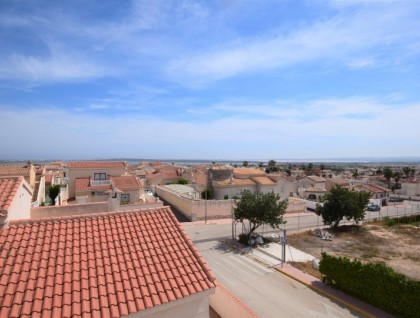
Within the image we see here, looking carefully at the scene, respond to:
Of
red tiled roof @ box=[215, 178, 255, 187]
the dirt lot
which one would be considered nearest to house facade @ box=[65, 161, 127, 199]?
red tiled roof @ box=[215, 178, 255, 187]

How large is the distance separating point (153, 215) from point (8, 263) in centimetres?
389

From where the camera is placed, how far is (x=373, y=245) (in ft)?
87.6

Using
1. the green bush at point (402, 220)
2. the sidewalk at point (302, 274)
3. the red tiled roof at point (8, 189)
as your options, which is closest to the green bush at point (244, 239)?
the sidewalk at point (302, 274)

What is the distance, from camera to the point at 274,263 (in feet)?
69.8

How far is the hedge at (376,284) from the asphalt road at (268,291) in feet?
4.74

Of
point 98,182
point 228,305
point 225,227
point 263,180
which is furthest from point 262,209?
point 263,180

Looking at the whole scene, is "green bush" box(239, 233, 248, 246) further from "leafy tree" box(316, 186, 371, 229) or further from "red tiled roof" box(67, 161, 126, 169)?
"red tiled roof" box(67, 161, 126, 169)

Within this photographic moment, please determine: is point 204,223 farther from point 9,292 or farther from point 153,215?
point 9,292

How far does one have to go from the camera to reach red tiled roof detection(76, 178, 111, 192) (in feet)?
108

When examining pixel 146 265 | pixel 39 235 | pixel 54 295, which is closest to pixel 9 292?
pixel 54 295

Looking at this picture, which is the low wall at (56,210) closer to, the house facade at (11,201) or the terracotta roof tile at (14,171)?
the house facade at (11,201)

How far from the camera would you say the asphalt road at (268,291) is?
47.7ft

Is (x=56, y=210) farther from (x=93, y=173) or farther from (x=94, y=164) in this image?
(x=94, y=164)

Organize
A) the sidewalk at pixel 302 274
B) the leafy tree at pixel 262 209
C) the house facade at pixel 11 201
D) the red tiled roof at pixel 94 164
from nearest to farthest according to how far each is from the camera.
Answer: the house facade at pixel 11 201 → the sidewalk at pixel 302 274 → the leafy tree at pixel 262 209 → the red tiled roof at pixel 94 164
